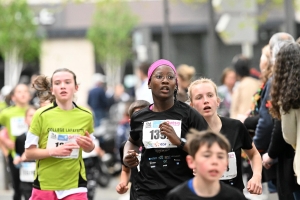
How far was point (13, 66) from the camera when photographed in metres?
44.2

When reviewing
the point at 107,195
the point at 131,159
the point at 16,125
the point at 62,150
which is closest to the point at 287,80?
the point at 131,159

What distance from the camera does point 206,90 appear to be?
24.7 feet

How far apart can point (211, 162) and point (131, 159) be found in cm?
172

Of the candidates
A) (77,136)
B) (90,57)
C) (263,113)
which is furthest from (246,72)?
(90,57)

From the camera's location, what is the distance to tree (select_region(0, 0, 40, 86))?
40.4 m

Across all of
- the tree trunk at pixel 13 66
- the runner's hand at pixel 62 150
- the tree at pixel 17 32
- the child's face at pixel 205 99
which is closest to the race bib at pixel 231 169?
the child's face at pixel 205 99

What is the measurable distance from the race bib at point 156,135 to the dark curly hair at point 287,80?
102 cm

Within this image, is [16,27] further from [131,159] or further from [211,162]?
[211,162]

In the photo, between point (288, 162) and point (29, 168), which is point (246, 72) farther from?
point (288, 162)

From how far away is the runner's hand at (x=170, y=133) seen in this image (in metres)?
7.04

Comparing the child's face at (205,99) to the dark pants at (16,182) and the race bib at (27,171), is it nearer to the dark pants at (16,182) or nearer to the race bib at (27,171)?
the race bib at (27,171)

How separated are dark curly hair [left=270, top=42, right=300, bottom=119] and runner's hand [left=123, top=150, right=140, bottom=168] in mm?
1297

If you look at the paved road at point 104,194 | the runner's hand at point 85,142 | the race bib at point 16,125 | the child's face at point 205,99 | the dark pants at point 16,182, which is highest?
the child's face at point 205,99

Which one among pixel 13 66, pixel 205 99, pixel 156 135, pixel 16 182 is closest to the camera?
pixel 156 135
